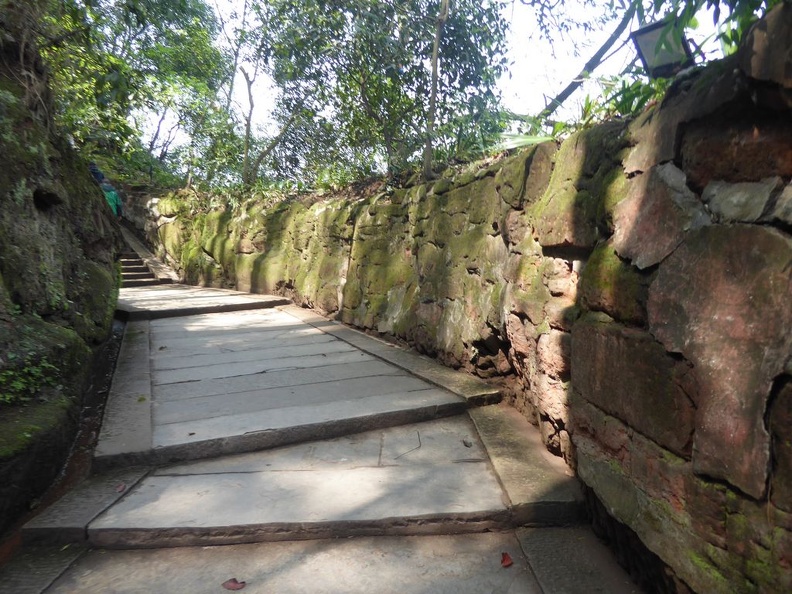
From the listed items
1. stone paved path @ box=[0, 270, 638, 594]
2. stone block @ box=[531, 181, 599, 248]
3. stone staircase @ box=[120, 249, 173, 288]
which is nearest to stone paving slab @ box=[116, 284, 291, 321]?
stone staircase @ box=[120, 249, 173, 288]

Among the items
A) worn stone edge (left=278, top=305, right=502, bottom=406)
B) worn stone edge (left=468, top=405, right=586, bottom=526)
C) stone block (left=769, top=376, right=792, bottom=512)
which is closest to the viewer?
stone block (left=769, top=376, right=792, bottom=512)

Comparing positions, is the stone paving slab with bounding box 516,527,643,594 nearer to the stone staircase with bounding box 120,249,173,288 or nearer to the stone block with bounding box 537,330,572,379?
the stone block with bounding box 537,330,572,379

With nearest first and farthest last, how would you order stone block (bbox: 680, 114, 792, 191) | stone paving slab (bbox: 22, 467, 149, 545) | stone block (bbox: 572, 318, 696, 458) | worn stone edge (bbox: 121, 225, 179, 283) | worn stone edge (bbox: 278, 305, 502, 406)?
stone block (bbox: 680, 114, 792, 191), stone block (bbox: 572, 318, 696, 458), stone paving slab (bbox: 22, 467, 149, 545), worn stone edge (bbox: 278, 305, 502, 406), worn stone edge (bbox: 121, 225, 179, 283)

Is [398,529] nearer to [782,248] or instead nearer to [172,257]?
[782,248]

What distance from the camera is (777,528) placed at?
46.4 inches

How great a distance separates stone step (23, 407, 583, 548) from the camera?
2039 mm

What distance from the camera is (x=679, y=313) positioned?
1.50 metres

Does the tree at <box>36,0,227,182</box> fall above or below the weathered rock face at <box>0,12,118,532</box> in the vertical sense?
above

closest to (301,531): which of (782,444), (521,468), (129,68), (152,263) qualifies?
(521,468)

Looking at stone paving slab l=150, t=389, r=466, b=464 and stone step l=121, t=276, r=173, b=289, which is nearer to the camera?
stone paving slab l=150, t=389, r=466, b=464

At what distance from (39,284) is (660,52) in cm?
332

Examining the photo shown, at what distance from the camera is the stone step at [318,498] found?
204cm

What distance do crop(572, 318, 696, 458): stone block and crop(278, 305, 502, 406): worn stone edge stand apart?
4.10ft

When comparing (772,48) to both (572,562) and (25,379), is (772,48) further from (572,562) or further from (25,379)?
(25,379)
